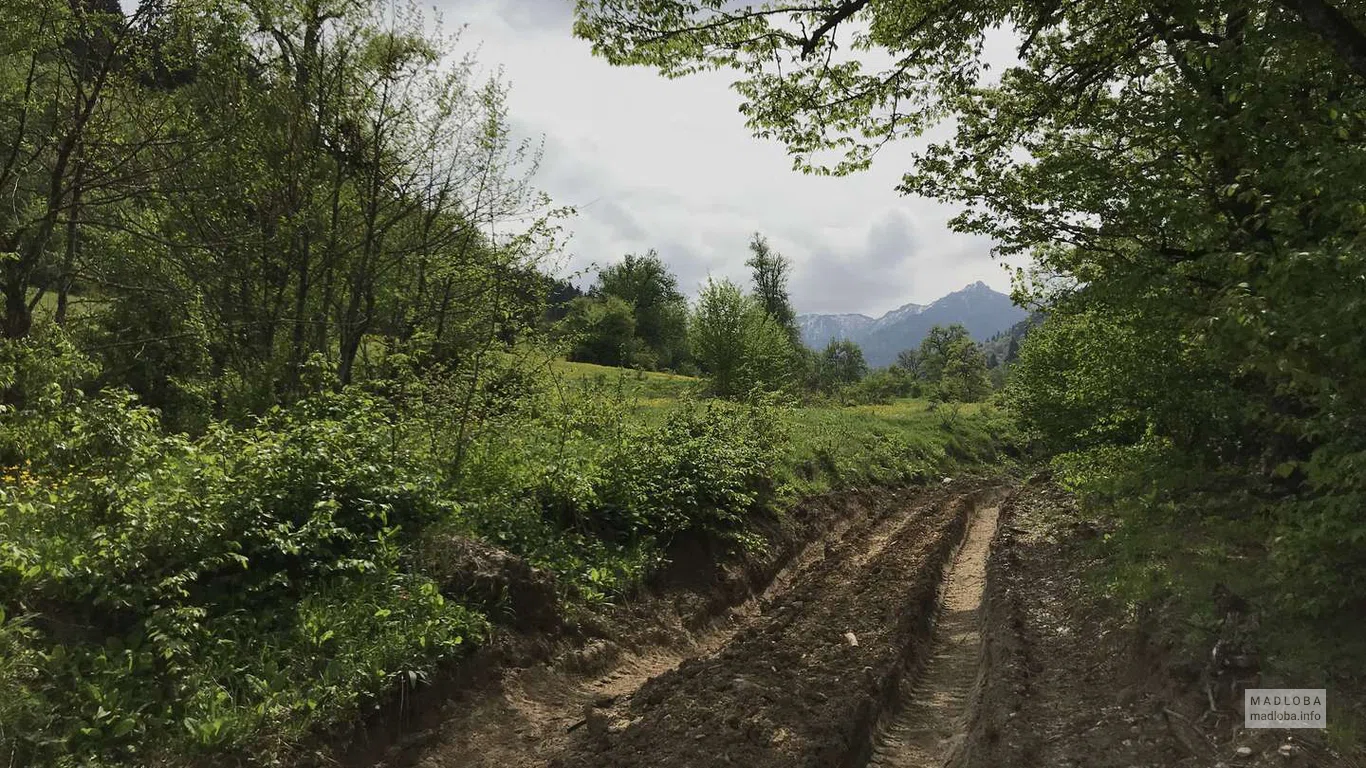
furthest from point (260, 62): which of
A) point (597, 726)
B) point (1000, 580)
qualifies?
point (1000, 580)

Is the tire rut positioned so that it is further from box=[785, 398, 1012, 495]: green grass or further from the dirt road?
box=[785, 398, 1012, 495]: green grass

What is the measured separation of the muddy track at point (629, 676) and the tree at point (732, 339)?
20.1 metres

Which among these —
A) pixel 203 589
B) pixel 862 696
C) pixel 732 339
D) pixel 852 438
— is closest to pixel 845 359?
pixel 732 339

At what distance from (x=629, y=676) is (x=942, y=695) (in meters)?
3.06

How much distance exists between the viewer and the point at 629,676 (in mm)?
6410

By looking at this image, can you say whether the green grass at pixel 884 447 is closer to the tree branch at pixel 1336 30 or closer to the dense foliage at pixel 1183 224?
the dense foliage at pixel 1183 224

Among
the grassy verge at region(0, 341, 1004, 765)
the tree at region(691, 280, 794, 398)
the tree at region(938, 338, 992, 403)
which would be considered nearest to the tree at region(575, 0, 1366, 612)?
the grassy verge at region(0, 341, 1004, 765)

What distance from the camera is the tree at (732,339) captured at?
30359 millimetres

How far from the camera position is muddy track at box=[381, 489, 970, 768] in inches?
188

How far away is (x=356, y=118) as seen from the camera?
10219 millimetres

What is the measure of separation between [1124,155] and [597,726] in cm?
824

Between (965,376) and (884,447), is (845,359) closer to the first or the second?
(965,376)

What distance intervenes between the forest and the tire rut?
5.57ft

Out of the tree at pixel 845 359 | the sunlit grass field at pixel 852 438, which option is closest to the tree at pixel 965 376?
the tree at pixel 845 359
